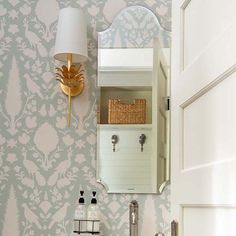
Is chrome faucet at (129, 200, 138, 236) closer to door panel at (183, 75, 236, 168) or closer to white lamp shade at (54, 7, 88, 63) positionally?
white lamp shade at (54, 7, 88, 63)

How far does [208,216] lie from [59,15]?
149 centimetres

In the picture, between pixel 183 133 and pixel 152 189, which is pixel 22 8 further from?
pixel 183 133

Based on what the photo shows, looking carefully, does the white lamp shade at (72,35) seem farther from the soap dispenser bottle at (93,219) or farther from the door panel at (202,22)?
the door panel at (202,22)

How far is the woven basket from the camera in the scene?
7.86 ft

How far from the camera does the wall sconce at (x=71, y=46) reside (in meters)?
2.34

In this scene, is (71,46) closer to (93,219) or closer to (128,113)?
(128,113)

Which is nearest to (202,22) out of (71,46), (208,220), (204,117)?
(204,117)

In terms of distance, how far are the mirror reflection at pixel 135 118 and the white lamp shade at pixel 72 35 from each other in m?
0.14

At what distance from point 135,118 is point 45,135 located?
0.45 meters

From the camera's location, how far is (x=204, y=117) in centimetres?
126

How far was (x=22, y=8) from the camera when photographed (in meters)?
2.54

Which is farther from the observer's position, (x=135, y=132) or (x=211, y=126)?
(x=135, y=132)

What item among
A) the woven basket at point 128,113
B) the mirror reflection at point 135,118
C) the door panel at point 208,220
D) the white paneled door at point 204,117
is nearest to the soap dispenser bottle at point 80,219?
the mirror reflection at point 135,118

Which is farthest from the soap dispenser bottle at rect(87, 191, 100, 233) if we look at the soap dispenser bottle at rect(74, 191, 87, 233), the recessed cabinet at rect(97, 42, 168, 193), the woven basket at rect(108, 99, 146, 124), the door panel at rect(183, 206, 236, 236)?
the door panel at rect(183, 206, 236, 236)
